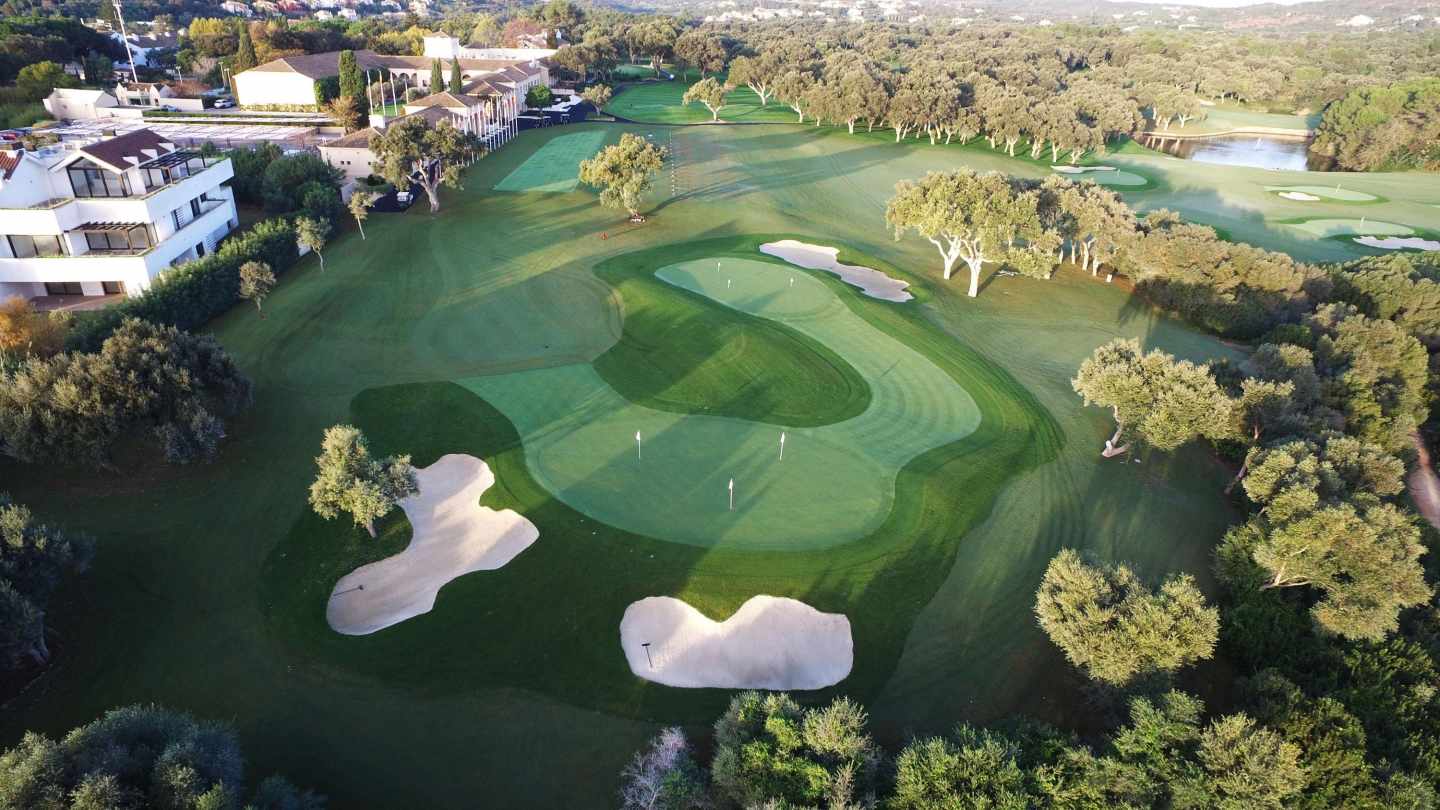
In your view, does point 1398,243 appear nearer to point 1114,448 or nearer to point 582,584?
point 1114,448

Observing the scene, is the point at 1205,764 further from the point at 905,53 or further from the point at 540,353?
the point at 905,53

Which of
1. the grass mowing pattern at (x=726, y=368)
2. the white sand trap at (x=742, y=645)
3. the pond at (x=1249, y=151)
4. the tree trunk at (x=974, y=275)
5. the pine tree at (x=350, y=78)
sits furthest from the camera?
the pond at (x=1249, y=151)

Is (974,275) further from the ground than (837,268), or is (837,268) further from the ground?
(974,275)

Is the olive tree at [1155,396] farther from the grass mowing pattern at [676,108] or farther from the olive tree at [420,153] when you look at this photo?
the grass mowing pattern at [676,108]

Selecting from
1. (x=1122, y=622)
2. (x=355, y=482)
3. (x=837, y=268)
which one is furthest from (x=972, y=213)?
(x=355, y=482)

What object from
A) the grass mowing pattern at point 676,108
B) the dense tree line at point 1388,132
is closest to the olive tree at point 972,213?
the grass mowing pattern at point 676,108

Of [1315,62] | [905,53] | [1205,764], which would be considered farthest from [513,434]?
[1315,62]

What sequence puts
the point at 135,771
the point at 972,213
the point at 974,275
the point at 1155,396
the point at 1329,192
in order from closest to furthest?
1. the point at 135,771
2. the point at 1155,396
3. the point at 972,213
4. the point at 974,275
5. the point at 1329,192

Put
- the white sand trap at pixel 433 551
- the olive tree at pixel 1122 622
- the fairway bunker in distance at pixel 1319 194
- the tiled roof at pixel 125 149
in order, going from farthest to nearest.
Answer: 1. the fairway bunker in distance at pixel 1319 194
2. the tiled roof at pixel 125 149
3. the white sand trap at pixel 433 551
4. the olive tree at pixel 1122 622
